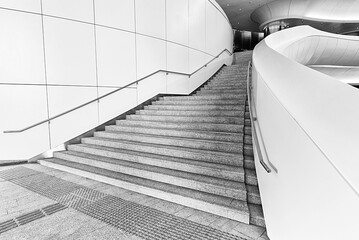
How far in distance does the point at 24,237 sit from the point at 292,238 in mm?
2288

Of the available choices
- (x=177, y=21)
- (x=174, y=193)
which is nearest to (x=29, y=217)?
(x=174, y=193)

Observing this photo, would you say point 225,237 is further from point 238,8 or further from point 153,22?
point 238,8

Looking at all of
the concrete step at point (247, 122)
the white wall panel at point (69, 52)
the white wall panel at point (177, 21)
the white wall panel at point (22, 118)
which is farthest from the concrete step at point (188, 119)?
the white wall panel at point (177, 21)

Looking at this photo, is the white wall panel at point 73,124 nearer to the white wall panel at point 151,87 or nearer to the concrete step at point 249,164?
the white wall panel at point 151,87

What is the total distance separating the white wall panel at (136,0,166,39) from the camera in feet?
19.1

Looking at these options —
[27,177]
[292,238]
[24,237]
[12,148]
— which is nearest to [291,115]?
[292,238]

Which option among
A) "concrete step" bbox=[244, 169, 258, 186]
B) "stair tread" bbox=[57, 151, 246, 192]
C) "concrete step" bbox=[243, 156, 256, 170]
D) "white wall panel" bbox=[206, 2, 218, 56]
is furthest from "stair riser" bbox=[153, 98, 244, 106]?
"white wall panel" bbox=[206, 2, 218, 56]

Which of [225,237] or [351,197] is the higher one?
[351,197]

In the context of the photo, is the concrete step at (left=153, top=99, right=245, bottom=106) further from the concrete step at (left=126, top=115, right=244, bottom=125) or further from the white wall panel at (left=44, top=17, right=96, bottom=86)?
the white wall panel at (left=44, top=17, right=96, bottom=86)

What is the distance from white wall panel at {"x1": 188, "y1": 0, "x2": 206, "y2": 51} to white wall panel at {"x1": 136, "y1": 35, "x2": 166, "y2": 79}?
141cm

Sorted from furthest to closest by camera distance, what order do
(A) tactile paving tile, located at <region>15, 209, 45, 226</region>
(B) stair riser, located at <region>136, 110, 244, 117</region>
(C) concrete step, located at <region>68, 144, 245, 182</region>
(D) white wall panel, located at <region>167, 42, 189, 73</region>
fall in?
1. (D) white wall panel, located at <region>167, 42, 189, 73</region>
2. (B) stair riser, located at <region>136, 110, 244, 117</region>
3. (C) concrete step, located at <region>68, 144, 245, 182</region>
4. (A) tactile paving tile, located at <region>15, 209, 45, 226</region>

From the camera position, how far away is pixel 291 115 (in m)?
1.66

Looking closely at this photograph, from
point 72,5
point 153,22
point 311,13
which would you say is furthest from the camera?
point 311,13

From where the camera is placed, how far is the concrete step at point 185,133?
3.71 metres
